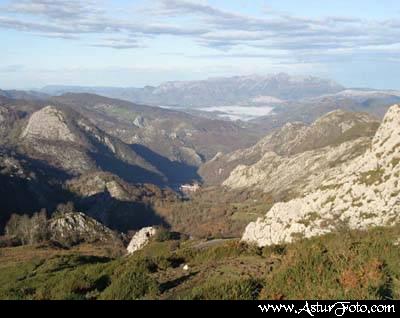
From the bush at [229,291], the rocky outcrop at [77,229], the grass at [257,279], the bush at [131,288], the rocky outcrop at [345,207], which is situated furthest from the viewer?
the rocky outcrop at [77,229]

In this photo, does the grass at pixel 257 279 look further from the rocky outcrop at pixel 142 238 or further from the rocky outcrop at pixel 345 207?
the rocky outcrop at pixel 142 238

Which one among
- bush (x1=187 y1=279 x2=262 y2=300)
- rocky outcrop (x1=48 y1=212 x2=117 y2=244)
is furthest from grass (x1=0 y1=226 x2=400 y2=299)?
rocky outcrop (x1=48 y1=212 x2=117 y2=244)

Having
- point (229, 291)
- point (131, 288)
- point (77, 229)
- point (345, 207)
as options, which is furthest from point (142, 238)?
point (229, 291)

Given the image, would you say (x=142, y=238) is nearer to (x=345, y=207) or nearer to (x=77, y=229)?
(x=77, y=229)

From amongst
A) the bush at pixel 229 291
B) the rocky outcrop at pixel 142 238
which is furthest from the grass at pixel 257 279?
the rocky outcrop at pixel 142 238

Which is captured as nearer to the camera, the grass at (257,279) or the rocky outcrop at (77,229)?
the grass at (257,279)
